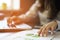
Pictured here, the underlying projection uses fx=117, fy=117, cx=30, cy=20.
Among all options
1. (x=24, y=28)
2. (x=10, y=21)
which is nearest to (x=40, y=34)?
(x=24, y=28)

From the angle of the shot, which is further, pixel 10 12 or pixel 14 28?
pixel 10 12

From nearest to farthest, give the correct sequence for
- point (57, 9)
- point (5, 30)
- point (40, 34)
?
point (40, 34) → point (5, 30) → point (57, 9)

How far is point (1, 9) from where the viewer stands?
1.10 m

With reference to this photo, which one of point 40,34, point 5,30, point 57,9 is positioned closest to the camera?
point 40,34

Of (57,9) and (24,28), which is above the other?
(57,9)

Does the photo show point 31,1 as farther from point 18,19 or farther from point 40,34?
point 40,34

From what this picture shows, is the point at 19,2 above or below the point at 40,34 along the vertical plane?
above

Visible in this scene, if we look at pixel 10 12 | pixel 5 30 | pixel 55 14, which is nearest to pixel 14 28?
pixel 5 30

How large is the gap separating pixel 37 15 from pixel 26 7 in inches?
5.0

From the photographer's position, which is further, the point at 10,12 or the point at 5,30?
the point at 10,12

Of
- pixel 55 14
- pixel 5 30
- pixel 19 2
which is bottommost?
pixel 5 30

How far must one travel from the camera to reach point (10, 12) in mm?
1098

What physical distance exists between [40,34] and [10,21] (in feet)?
1.13

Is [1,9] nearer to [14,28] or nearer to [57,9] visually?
[14,28]
